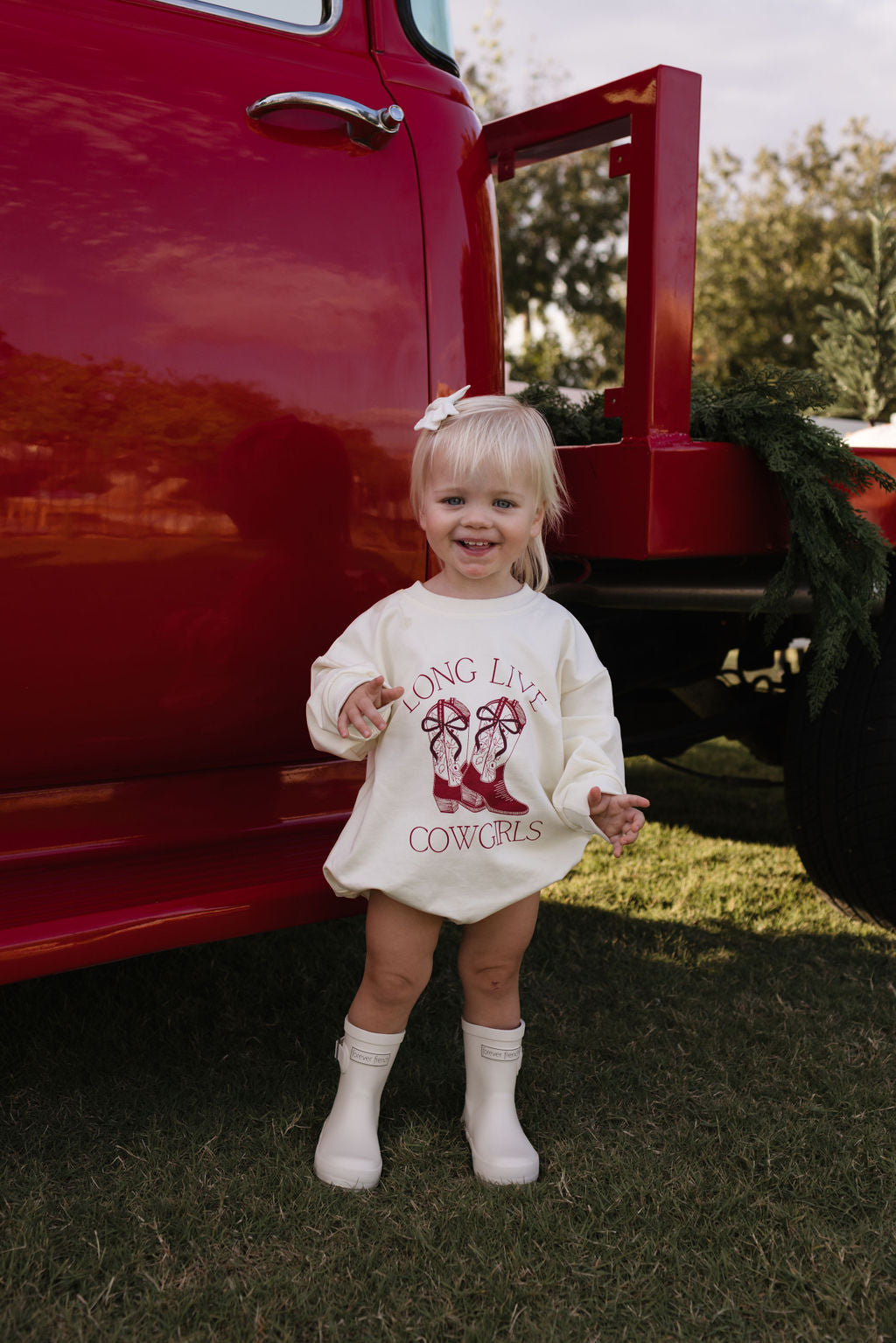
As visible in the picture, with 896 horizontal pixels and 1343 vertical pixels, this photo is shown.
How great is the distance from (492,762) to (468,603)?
237mm

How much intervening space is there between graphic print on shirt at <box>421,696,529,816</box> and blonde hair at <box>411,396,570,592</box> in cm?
31

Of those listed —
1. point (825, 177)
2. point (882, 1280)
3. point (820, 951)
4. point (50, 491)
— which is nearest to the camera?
point (882, 1280)

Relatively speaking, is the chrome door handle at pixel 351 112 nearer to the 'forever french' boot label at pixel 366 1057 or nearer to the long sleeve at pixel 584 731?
the long sleeve at pixel 584 731

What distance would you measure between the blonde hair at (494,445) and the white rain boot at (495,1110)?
74cm

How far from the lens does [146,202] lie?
1.59m

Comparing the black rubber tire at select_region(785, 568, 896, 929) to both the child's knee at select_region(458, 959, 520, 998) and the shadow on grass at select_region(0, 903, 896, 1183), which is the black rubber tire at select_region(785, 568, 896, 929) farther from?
the child's knee at select_region(458, 959, 520, 998)

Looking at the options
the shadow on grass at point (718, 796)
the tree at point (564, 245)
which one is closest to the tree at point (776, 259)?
the tree at point (564, 245)

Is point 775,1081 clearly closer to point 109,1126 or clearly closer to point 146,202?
point 109,1126

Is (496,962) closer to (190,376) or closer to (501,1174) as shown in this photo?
(501,1174)

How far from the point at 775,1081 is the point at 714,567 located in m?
0.94

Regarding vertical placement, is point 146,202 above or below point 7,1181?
above

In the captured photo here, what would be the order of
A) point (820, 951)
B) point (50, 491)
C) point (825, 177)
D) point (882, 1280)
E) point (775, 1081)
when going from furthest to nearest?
point (825, 177), point (820, 951), point (775, 1081), point (50, 491), point (882, 1280)

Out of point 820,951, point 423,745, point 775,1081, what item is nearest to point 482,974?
point 423,745

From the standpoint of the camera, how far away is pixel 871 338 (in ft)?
12.0
